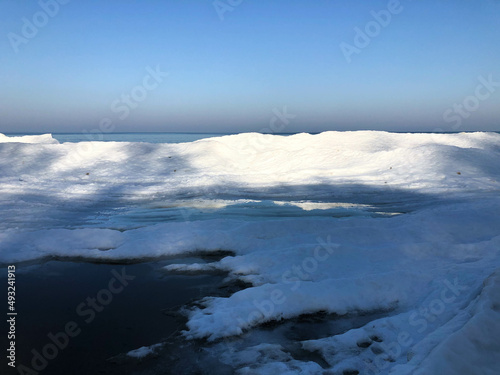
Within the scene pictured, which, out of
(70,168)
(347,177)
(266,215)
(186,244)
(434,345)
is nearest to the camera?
(434,345)

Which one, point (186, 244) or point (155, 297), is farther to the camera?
point (186, 244)

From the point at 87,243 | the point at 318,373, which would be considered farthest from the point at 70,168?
the point at 318,373

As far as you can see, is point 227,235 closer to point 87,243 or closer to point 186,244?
point 186,244

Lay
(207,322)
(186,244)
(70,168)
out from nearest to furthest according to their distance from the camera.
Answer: (207,322) → (186,244) → (70,168)

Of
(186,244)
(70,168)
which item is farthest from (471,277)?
(70,168)

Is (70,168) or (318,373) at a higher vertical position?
(70,168)

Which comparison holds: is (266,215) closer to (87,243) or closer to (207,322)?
(87,243)
